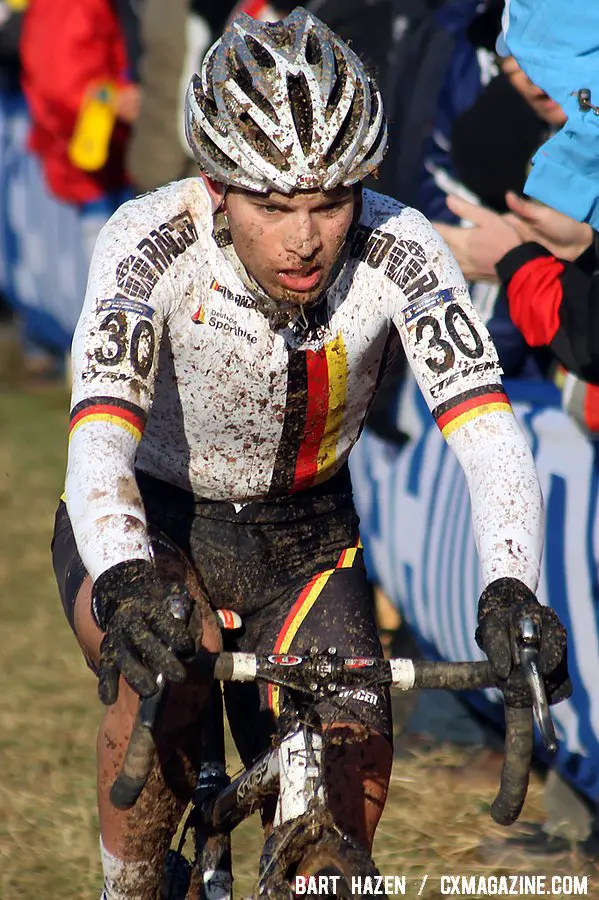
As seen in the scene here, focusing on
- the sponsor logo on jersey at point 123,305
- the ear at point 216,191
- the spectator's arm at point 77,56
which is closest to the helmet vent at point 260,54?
the ear at point 216,191

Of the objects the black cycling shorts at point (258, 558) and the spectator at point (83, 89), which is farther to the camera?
the spectator at point (83, 89)

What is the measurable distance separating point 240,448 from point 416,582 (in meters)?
2.72

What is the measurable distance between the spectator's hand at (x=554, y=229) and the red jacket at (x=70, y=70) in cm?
576

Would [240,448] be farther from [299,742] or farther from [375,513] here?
[375,513]

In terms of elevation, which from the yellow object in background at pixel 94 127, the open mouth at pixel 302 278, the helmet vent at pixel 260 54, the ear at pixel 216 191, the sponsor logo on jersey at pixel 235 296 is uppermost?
the helmet vent at pixel 260 54

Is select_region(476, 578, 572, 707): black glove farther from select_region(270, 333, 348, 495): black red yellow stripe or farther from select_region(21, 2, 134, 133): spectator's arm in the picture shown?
select_region(21, 2, 134, 133): spectator's arm

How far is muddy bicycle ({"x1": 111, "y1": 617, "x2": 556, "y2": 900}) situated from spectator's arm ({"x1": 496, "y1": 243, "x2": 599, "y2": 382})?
1956mm

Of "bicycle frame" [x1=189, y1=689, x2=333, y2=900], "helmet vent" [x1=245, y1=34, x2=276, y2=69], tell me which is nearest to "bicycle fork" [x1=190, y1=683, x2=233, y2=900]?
"bicycle frame" [x1=189, y1=689, x2=333, y2=900]

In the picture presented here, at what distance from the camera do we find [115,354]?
3.43 metres

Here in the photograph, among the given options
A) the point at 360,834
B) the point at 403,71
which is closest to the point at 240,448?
the point at 360,834

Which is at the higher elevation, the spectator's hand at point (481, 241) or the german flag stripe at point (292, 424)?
the german flag stripe at point (292, 424)

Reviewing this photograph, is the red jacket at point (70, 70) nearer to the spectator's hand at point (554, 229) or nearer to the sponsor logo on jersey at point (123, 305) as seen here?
the spectator's hand at point (554, 229)

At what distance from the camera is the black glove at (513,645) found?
3.00 m

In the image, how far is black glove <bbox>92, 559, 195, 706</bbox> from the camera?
290 centimetres
